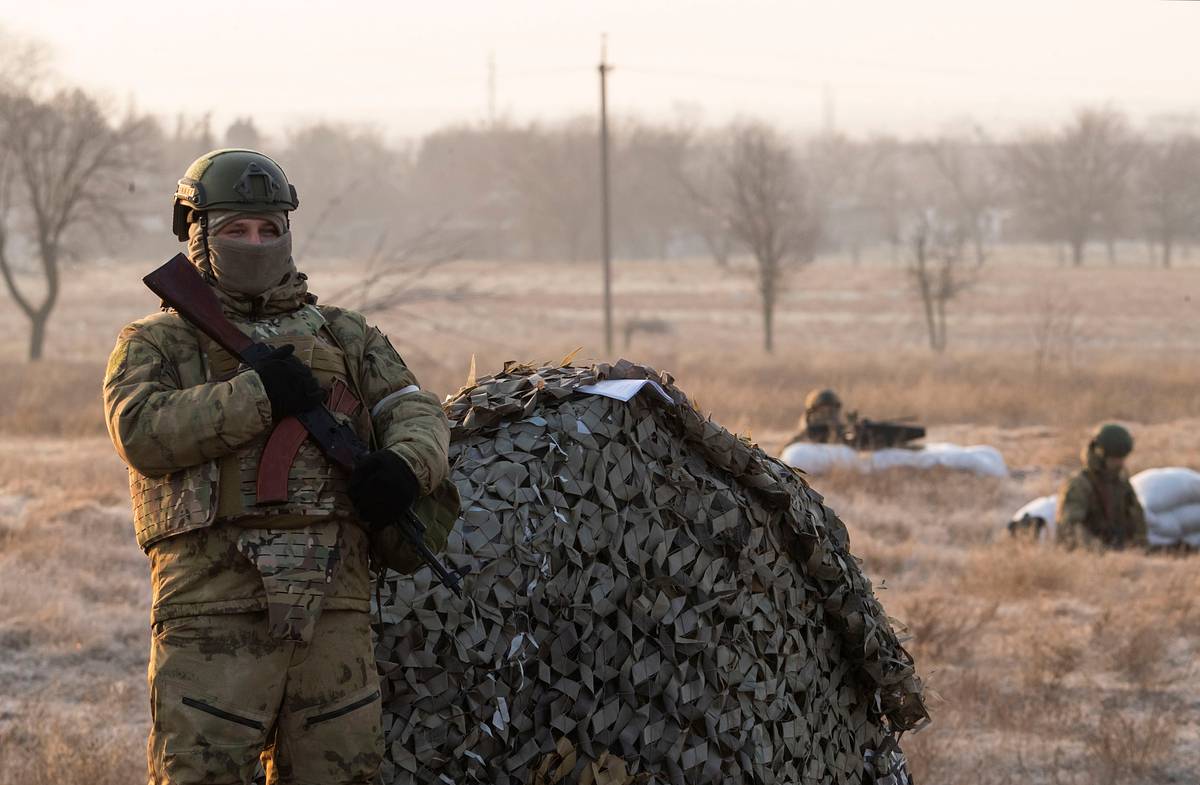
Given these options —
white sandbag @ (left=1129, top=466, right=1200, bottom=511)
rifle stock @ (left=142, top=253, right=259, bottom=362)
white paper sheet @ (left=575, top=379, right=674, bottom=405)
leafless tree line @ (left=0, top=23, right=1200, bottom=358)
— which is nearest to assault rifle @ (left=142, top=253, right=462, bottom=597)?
rifle stock @ (left=142, top=253, right=259, bottom=362)

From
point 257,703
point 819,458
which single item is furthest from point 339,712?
point 819,458

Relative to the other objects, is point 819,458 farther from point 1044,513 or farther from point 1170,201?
point 1170,201

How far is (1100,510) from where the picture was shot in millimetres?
11148

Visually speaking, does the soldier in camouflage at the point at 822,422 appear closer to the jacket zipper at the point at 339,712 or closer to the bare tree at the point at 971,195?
the jacket zipper at the point at 339,712

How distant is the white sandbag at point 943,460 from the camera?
46.4 ft

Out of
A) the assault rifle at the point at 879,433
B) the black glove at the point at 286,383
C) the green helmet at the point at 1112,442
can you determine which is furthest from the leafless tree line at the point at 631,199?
the black glove at the point at 286,383

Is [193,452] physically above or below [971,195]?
below

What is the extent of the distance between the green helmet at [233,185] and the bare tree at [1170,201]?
70.5 metres

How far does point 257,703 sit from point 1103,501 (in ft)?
30.1

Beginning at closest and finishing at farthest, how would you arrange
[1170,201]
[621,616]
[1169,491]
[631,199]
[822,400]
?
[621,616] → [1169,491] → [822,400] → [1170,201] → [631,199]

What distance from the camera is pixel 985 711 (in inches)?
283

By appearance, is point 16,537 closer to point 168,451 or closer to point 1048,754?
point 1048,754

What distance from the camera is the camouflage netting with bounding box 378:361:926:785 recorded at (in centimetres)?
384

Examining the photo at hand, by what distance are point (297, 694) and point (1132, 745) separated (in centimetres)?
442
